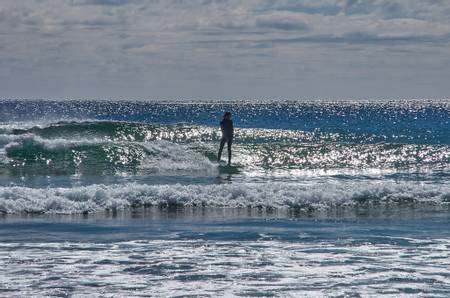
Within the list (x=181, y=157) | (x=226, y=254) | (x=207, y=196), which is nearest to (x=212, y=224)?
(x=207, y=196)

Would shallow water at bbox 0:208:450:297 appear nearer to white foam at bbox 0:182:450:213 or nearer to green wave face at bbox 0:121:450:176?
white foam at bbox 0:182:450:213

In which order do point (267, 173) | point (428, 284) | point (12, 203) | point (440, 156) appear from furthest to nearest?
point (440, 156), point (267, 173), point (12, 203), point (428, 284)

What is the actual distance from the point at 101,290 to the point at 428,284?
447 centimetres

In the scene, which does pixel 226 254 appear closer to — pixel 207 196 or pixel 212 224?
pixel 212 224

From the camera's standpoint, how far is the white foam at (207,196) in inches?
726

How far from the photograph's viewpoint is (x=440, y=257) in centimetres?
1296

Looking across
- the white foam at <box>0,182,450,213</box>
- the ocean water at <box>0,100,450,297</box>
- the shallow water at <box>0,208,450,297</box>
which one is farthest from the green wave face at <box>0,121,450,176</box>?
the shallow water at <box>0,208,450,297</box>

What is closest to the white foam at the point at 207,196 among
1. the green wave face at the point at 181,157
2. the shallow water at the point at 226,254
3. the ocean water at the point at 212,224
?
the ocean water at the point at 212,224

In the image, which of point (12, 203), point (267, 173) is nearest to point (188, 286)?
point (12, 203)

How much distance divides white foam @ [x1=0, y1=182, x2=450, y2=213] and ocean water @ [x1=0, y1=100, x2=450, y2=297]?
4cm

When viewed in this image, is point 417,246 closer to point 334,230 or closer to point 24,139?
point 334,230

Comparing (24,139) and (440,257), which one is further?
(24,139)

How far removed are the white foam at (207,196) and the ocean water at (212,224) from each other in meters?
0.04

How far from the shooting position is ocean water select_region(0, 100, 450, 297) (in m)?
11.3
